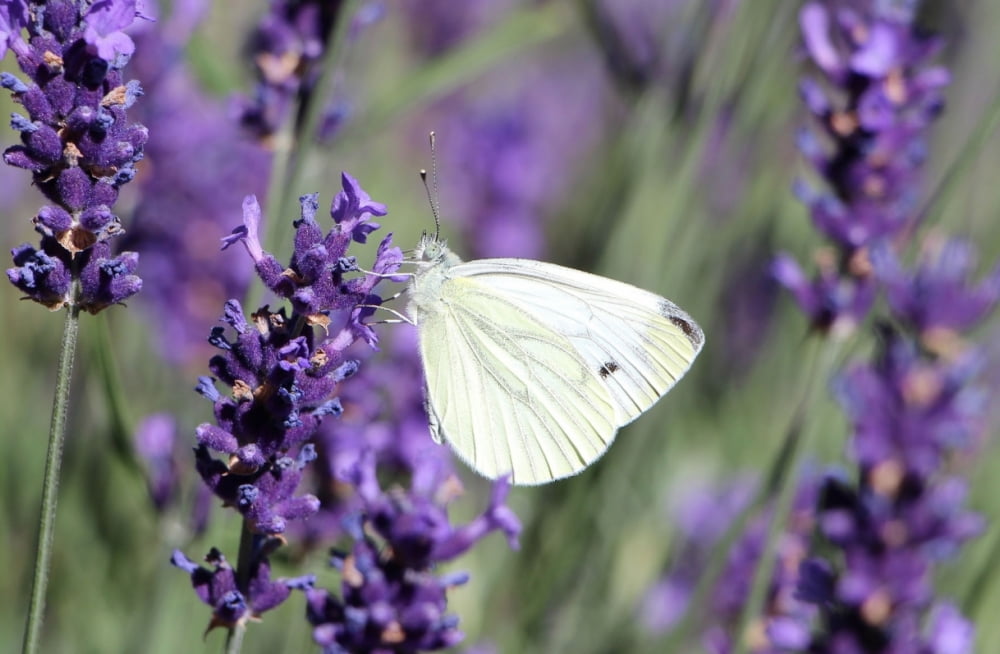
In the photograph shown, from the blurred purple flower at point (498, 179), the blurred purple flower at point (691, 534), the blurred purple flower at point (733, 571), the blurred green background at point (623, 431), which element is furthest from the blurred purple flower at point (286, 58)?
the blurred purple flower at point (498, 179)

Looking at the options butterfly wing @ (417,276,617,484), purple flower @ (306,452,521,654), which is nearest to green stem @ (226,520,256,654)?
purple flower @ (306,452,521,654)

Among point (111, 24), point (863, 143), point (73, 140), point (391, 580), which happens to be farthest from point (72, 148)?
point (863, 143)

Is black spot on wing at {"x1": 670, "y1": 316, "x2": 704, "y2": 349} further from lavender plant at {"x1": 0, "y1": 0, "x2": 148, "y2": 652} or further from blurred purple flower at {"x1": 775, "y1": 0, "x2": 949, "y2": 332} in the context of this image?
lavender plant at {"x1": 0, "y1": 0, "x2": 148, "y2": 652}

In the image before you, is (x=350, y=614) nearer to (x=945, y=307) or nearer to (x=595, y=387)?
(x=595, y=387)

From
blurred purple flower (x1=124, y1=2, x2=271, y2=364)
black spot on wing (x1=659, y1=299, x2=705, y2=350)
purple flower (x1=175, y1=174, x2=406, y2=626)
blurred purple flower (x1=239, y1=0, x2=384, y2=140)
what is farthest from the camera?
blurred purple flower (x1=124, y1=2, x2=271, y2=364)

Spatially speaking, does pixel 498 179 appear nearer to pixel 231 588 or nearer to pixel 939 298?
pixel 939 298

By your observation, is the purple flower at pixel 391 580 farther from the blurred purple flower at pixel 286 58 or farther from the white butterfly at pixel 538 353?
the blurred purple flower at pixel 286 58

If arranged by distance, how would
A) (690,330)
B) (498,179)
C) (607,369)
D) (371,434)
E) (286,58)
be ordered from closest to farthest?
(286,58), (371,434), (690,330), (607,369), (498,179)
